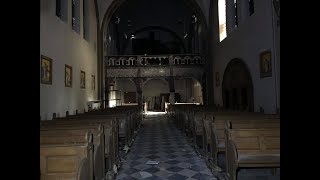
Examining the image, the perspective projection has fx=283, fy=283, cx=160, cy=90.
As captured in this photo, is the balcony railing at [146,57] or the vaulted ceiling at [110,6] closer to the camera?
the vaulted ceiling at [110,6]

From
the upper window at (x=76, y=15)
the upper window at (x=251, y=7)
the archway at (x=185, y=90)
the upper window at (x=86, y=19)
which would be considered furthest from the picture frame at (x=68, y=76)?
the archway at (x=185, y=90)

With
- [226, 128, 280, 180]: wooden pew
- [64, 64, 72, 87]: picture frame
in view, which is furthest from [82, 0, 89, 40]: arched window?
[226, 128, 280, 180]: wooden pew

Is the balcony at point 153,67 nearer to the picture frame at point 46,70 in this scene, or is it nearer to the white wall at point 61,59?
the white wall at point 61,59

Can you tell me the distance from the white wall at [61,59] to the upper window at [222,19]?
6430mm

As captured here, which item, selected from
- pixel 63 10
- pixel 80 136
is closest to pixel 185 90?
pixel 63 10

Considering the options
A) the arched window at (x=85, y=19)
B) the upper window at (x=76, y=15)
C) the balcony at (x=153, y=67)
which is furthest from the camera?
the balcony at (x=153, y=67)

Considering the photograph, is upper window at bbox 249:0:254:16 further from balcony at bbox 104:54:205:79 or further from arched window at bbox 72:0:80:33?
balcony at bbox 104:54:205:79

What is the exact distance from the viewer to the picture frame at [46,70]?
788cm

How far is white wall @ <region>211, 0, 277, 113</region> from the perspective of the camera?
771 centimetres

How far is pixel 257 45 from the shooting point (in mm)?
8664

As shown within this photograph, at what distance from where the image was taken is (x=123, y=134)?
8.00 meters

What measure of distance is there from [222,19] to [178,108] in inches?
183
